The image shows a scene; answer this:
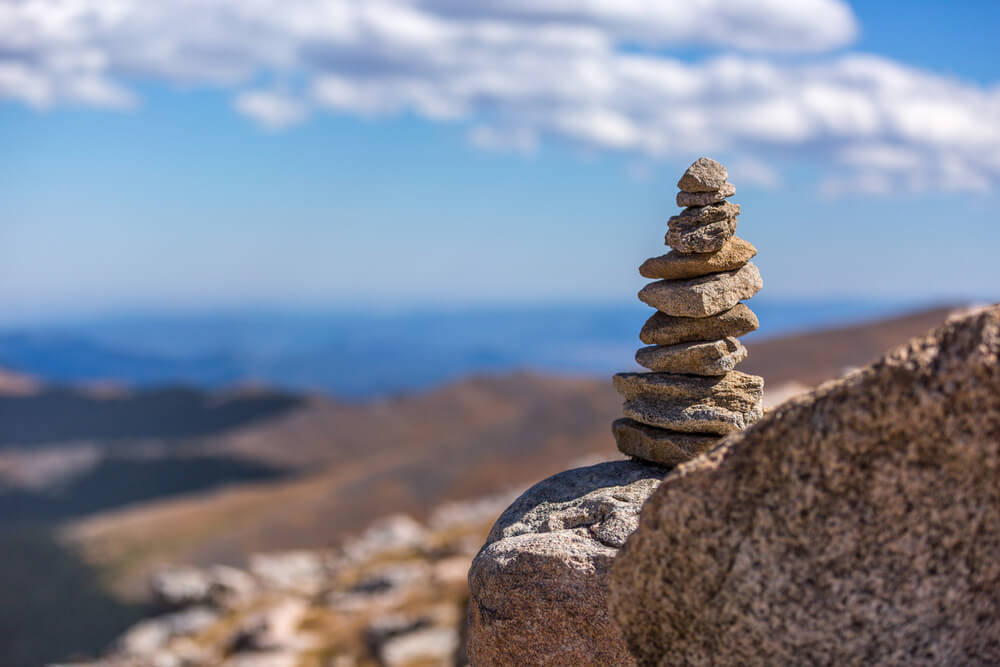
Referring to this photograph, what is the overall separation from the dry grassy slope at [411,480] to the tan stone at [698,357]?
42.1m

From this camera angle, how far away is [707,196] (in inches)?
422

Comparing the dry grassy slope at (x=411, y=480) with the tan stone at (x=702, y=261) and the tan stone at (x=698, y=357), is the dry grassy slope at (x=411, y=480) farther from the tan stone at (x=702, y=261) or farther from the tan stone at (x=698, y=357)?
the tan stone at (x=698, y=357)

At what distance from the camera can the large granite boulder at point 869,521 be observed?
5238mm

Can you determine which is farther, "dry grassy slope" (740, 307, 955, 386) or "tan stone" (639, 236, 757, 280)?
"dry grassy slope" (740, 307, 955, 386)

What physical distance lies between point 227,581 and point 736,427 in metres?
37.3

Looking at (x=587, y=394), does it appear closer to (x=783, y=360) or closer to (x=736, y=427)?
(x=783, y=360)

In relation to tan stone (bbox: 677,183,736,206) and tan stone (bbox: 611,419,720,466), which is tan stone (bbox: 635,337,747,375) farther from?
tan stone (bbox: 677,183,736,206)

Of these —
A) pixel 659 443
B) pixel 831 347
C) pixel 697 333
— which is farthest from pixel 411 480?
pixel 697 333

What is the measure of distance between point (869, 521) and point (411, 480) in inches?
2328

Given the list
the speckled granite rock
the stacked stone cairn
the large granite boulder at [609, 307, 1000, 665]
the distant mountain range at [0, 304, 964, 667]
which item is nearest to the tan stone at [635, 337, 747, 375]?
the stacked stone cairn

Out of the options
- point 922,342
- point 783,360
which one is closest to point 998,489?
point 922,342

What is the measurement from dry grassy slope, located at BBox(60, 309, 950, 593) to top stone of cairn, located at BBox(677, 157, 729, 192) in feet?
139

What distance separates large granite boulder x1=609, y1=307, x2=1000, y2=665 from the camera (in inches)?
206

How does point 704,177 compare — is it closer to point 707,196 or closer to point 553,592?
point 707,196
